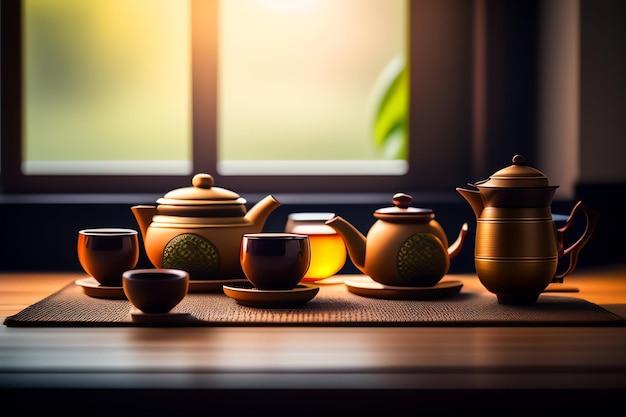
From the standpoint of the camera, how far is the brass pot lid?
136 centimetres

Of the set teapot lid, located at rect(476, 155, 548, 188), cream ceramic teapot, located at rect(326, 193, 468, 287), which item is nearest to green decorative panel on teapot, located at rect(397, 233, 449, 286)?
cream ceramic teapot, located at rect(326, 193, 468, 287)

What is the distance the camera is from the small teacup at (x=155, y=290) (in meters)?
1.09

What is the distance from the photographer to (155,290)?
1.10 meters

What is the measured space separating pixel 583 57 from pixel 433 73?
36 centimetres

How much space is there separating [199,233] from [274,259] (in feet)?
0.63

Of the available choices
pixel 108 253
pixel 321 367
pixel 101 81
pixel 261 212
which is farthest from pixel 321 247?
pixel 101 81

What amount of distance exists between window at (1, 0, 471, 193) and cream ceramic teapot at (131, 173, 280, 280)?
1.83 feet

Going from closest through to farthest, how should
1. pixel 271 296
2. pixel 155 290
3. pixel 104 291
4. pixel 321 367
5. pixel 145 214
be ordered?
pixel 321 367 → pixel 155 290 → pixel 271 296 → pixel 104 291 → pixel 145 214

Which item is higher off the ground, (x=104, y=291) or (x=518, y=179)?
(x=518, y=179)

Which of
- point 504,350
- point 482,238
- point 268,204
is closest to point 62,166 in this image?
point 268,204

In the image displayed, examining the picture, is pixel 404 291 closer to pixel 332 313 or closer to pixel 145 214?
pixel 332 313

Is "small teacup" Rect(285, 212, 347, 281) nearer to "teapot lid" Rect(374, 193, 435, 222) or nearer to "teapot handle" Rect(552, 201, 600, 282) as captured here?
"teapot lid" Rect(374, 193, 435, 222)

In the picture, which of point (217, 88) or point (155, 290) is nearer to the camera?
point (155, 290)
